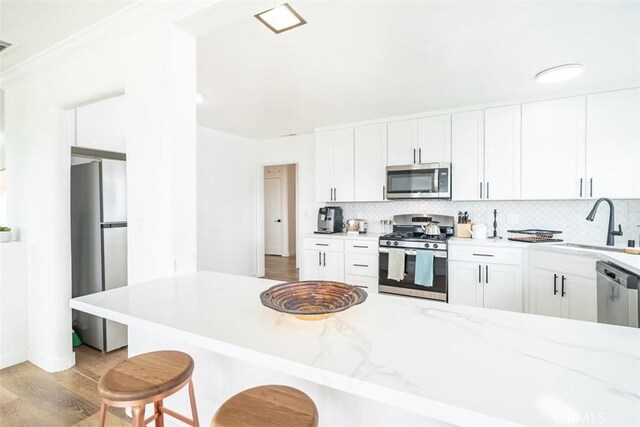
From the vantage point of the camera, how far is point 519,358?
2.38 ft

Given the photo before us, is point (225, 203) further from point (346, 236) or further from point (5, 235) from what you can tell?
point (5, 235)

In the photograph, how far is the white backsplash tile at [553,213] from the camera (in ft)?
9.93

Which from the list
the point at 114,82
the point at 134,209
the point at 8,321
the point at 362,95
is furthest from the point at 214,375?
the point at 362,95

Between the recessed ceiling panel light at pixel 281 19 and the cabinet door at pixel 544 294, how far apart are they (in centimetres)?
287

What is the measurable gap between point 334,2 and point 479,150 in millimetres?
2505

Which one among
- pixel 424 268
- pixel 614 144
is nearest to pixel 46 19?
pixel 424 268

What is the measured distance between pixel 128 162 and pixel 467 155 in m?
3.32

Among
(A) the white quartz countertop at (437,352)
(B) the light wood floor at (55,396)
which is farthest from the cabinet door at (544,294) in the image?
(B) the light wood floor at (55,396)

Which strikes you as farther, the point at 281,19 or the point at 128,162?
the point at 281,19

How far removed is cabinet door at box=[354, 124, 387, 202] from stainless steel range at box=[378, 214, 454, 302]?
664 millimetres

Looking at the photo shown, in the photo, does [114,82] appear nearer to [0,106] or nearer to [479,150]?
[0,106]

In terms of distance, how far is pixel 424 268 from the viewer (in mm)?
3297

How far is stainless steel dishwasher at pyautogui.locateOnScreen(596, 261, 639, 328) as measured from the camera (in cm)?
155

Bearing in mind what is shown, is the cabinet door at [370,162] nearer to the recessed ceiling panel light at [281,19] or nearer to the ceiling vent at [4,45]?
the recessed ceiling panel light at [281,19]
